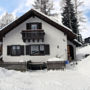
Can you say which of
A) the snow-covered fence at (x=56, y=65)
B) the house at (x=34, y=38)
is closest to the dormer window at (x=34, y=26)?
the house at (x=34, y=38)

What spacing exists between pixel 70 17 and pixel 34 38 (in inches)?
759

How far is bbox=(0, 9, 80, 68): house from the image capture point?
51.4 ft

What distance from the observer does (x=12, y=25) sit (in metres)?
16.2

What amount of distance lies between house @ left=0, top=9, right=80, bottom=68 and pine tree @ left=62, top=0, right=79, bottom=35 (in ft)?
51.9

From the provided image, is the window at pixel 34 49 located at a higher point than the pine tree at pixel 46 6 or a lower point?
lower

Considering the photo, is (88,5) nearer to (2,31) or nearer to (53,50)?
(53,50)

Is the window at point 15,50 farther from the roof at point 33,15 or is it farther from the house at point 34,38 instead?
the roof at point 33,15

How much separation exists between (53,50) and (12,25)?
618 cm

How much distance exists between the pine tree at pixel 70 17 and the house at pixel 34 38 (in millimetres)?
15828

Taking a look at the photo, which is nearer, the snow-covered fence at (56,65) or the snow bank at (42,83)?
the snow bank at (42,83)

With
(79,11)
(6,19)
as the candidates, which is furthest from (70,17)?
(6,19)

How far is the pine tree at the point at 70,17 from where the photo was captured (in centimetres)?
3136

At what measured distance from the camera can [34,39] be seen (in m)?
15.7

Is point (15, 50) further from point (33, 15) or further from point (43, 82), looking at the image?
point (43, 82)
